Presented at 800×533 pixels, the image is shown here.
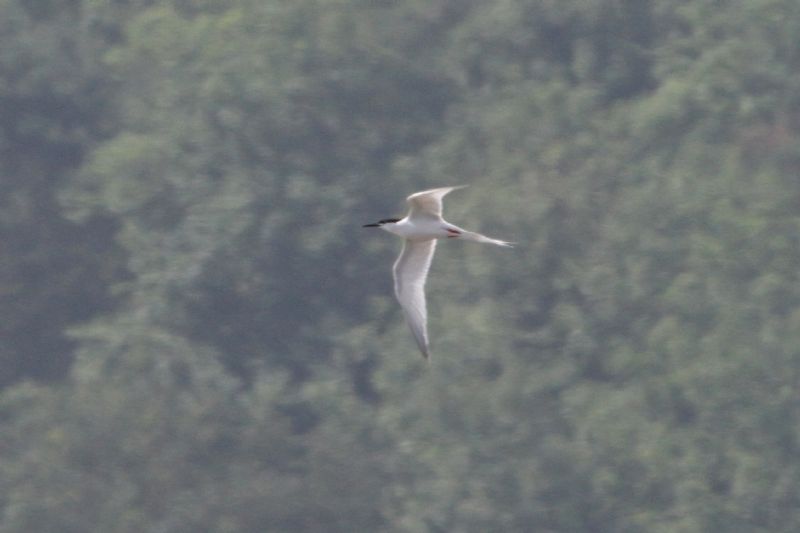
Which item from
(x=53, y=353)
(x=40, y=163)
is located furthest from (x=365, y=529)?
(x=40, y=163)

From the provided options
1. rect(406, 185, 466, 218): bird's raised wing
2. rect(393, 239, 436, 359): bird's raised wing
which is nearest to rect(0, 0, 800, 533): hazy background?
rect(393, 239, 436, 359): bird's raised wing

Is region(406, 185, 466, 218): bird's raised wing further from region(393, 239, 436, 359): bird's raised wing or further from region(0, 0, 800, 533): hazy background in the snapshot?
region(0, 0, 800, 533): hazy background

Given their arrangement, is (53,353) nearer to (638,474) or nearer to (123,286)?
(123,286)

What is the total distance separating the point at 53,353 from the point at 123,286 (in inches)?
71.0

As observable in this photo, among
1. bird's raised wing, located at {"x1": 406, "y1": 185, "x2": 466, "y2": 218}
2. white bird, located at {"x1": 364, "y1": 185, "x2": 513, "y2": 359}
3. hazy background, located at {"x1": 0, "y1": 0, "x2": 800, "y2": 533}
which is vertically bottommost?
bird's raised wing, located at {"x1": 406, "y1": 185, "x2": 466, "y2": 218}

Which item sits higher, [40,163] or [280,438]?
[40,163]

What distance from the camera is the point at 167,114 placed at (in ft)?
71.5

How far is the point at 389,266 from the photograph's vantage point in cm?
2083

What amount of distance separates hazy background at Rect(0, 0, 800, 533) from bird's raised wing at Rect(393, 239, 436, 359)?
6.35 metres

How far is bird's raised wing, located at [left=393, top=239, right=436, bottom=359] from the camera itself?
10.9 meters

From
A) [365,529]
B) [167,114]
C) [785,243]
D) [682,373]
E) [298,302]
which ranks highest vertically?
[167,114]

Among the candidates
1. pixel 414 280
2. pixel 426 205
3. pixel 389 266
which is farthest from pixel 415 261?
pixel 389 266

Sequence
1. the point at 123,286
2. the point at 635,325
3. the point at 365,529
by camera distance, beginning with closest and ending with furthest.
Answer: the point at 365,529 < the point at 635,325 < the point at 123,286

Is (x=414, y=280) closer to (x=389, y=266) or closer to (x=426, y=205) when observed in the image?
(x=426, y=205)
